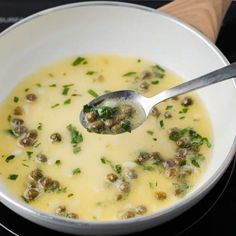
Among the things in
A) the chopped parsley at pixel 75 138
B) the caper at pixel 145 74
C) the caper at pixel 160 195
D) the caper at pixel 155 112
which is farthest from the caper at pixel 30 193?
the caper at pixel 145 74

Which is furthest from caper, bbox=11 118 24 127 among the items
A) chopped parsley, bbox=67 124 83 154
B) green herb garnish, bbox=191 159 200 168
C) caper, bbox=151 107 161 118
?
green herb garnish, bbox=191 159 200 168

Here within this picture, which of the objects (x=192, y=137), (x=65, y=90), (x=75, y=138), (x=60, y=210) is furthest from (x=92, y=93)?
(x=60, y=210)

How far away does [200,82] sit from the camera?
1.45 m

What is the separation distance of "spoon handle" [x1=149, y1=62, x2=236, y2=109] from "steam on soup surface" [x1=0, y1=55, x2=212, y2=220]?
67mm

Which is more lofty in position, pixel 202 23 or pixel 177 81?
pixel 202 23

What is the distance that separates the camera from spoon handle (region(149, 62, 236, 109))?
1.42 m

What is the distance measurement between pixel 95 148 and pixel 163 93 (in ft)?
0.69

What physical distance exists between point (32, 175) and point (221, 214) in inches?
16.9

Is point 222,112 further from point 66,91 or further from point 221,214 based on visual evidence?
point 66,91

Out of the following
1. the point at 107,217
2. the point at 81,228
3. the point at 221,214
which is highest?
the point at 81,228

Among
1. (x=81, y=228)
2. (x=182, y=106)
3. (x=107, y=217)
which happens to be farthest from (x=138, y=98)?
(x=81, y=228)

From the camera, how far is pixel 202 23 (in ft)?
5.46

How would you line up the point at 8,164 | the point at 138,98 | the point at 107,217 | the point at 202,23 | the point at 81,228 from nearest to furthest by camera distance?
the point at 81,228, the point at 107,217, the point at 8,164, the point at 138,98, the point at 202,23

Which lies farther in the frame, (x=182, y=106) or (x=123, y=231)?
(x=182, y=106)
